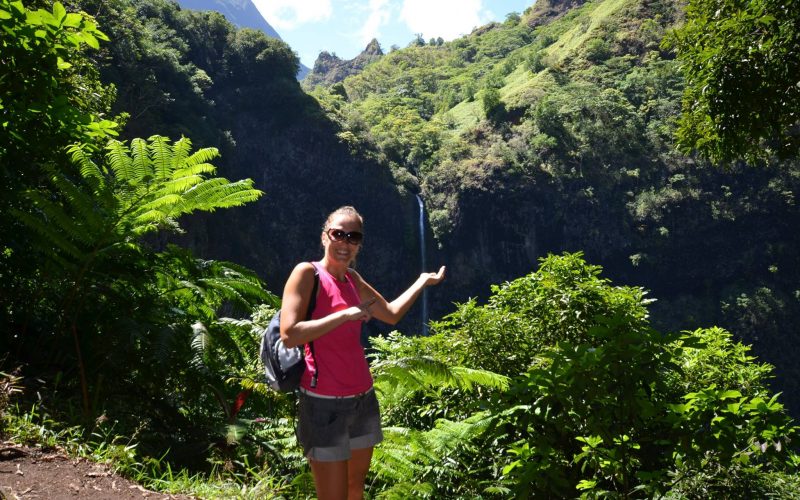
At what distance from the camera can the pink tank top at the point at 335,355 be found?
202 centimetres

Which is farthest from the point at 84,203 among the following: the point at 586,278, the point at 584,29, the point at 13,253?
the point at 584,29

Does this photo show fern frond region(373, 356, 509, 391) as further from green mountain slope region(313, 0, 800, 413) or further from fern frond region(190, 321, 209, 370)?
green mountain slope region(313, 0, 800, 413)

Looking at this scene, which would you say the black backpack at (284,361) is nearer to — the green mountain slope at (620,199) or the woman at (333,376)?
the woman at (333,376)

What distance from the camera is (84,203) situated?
330 centimetres

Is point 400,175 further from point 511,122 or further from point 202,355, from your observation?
point 202,355

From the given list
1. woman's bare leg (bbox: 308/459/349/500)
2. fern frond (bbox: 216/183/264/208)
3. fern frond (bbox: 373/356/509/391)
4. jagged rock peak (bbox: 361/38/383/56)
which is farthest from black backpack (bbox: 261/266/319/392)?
jagged rock peak (bbox: 361/38/383/56)

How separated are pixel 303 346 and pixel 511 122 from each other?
51115 millimetres

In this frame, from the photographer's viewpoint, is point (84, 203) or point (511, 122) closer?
point (84, 203)

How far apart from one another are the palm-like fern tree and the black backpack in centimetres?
147

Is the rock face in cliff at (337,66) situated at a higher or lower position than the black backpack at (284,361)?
higher

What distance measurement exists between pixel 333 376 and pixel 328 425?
Answer: 0.17 meters

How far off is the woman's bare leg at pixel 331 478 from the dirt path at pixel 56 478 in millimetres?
800

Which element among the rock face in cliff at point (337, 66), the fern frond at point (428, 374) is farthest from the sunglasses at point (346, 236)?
the rock face in cliff at point (337, 66)

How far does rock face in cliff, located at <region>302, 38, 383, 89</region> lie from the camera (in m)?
129
